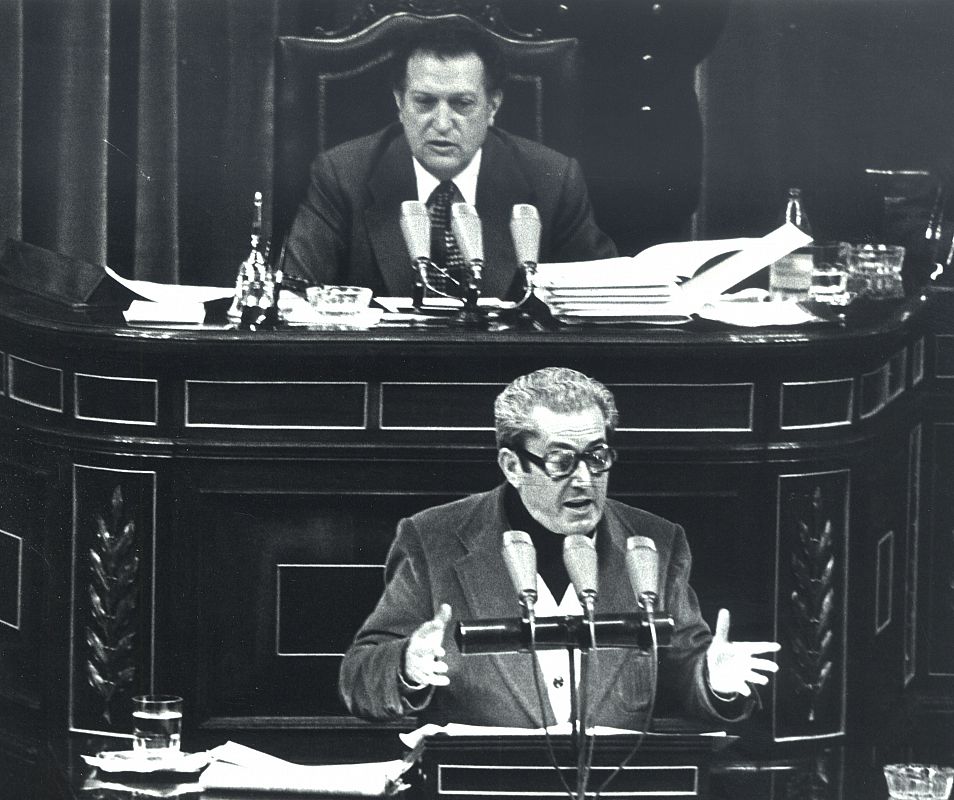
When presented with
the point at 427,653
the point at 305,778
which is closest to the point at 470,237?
the point at 427,653

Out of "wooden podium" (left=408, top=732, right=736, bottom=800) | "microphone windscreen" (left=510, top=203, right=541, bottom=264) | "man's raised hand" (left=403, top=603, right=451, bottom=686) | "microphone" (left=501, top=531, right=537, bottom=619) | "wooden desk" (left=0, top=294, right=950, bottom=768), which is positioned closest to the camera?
"microphone" (left=501, top=531, right=537, bottom=619)

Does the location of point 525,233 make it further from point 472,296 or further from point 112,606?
point 112,606

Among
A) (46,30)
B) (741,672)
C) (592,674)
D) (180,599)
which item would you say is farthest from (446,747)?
(46,30)

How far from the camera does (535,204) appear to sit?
A: 4.70 m

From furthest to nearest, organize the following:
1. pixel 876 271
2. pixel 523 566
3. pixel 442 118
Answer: pixel 442 118, pixel 876 271, pixel 523 566

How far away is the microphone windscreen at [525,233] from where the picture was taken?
3896 millimetres

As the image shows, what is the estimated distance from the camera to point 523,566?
215 cm

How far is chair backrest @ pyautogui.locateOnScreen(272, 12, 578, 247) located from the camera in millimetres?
4711

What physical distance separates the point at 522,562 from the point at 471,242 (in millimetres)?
1920

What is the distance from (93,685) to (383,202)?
5.21 feet

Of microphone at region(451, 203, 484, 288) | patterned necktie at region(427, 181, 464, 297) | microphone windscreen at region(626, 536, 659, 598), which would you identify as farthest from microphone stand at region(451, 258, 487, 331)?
microphone windscreen at region(626, 536, 659, 598)

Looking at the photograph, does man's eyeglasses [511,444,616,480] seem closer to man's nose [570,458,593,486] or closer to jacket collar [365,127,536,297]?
man's nose [570,458,593,486]

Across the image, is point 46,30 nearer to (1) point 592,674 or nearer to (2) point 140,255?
(2) point 140,255

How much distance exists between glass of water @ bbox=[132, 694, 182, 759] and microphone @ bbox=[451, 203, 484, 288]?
1566 millimetres
